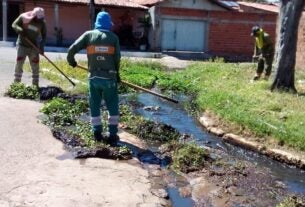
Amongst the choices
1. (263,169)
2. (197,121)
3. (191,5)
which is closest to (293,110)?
(197,121)

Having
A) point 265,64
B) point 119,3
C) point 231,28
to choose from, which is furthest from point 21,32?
point 231,28

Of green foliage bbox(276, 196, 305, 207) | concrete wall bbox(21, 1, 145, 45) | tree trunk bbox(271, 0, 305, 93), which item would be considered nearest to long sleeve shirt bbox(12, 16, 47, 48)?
tree trunk bbox(271, 0, 305, 93)

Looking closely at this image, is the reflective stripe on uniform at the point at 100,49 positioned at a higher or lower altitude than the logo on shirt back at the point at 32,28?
lower

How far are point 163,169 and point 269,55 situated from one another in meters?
8.60

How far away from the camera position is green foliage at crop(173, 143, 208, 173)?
7.24 m

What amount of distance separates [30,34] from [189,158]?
505 cm

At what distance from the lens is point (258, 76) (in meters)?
15.0

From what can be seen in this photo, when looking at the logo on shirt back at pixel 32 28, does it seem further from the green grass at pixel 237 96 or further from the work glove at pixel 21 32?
the green grass at pixel 237 96

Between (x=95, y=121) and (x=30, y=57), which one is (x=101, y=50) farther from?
(x=30, y=57)

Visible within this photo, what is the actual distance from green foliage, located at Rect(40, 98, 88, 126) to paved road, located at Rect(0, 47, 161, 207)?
72 centimetres

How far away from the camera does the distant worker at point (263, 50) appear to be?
14445 mm

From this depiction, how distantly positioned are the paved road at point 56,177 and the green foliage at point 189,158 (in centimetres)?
68

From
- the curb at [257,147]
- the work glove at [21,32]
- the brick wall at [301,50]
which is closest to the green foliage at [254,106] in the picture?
the curb at [257,147]

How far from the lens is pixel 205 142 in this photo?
9.21 m
